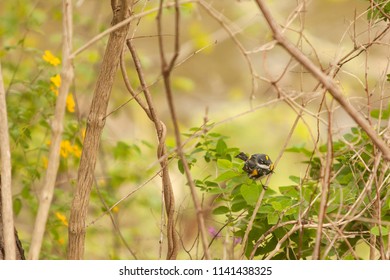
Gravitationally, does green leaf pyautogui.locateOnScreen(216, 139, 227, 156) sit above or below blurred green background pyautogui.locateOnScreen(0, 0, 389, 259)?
below

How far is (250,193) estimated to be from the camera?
1.64 meters

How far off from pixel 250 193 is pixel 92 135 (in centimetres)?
42

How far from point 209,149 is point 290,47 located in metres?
0.62

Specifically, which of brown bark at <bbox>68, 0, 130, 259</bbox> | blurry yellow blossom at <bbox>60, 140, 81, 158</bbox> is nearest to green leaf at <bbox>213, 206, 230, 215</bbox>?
brown bark at <bbox>68, 0, 130, 259</bbox>

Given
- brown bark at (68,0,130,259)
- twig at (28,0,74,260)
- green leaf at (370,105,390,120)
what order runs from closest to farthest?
twig at (28,0,74,260)
brown bark at (68,0,130,259)
green leaf at (370,105,390,120)

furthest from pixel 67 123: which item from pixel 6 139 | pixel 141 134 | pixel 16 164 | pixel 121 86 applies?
pixel 141 134

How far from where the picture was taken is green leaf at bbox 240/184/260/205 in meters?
1.63

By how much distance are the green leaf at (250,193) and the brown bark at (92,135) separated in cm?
39

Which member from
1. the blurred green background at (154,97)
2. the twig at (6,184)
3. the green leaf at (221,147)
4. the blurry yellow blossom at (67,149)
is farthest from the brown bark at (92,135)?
the blurry yellow blossom at (67,149)

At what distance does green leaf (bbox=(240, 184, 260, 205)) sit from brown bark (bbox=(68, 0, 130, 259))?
1.27ft

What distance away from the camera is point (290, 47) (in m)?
1.25

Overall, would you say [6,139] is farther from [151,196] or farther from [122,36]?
[151,196]

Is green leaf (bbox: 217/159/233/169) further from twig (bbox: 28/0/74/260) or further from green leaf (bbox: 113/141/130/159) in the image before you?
green leaf (bbox: 113/141/130/159)

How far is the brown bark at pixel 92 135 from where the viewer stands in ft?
5.12
